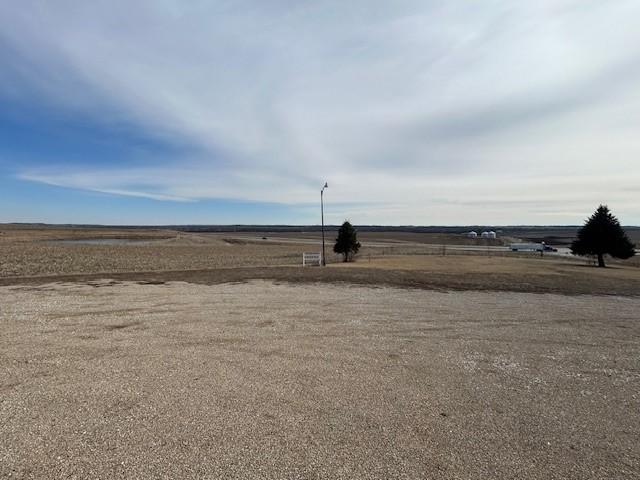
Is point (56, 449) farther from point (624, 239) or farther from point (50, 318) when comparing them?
point (624, 239)

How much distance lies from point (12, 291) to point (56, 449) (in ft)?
42.4

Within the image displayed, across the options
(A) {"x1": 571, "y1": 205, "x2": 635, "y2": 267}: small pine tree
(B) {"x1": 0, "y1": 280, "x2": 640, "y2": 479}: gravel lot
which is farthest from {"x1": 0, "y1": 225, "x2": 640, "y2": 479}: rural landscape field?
(A) {"x1": 571, "y1": 205, "x2": 635, "y2": 267}: small pine tree

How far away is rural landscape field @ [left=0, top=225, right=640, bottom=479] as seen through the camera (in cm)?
358

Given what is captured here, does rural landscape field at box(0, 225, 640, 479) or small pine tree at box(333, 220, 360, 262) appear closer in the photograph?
rural landscape field at box(0, 225, 640, 479)

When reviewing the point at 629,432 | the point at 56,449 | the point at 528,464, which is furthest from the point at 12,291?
the point at 629,432

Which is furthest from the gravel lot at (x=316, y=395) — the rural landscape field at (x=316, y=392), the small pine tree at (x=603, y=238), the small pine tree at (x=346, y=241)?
the small pine tree at (x=603, y=238)

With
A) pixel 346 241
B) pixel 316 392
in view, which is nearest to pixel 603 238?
pixel 346 241

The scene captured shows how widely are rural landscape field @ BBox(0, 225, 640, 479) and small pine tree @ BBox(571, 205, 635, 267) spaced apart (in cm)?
2762

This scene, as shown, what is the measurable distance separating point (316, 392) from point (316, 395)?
9cm

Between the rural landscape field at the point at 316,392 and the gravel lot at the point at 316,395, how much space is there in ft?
0.08

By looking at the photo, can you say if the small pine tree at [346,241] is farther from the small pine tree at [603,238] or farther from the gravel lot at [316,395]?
the gravel lot at [316,395]

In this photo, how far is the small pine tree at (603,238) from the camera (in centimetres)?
3228

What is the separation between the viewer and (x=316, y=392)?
16.7 ft

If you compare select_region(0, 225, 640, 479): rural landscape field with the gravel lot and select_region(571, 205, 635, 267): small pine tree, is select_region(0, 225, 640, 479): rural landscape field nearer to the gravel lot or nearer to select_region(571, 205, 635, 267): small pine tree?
the gravel lot
